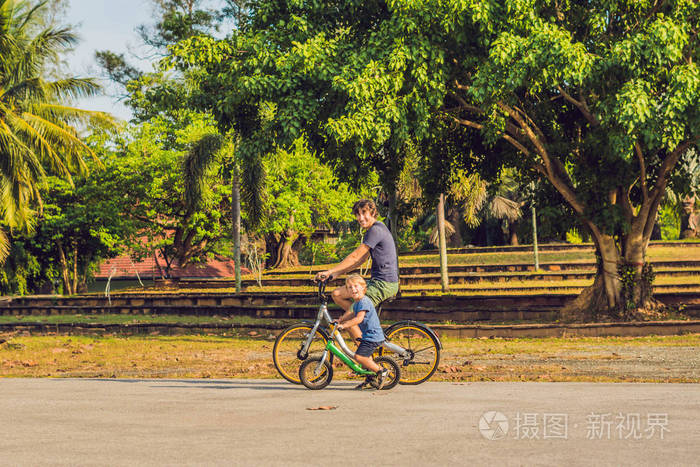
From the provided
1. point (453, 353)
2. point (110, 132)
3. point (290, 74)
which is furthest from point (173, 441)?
point (110, 132)

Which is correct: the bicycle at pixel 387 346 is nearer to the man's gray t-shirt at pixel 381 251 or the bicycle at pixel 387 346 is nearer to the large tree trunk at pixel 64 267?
the man's gray t-shirt at pixel 381 251

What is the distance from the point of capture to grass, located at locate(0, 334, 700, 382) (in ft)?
31.2

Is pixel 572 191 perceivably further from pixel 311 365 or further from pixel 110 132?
pixel 110 132

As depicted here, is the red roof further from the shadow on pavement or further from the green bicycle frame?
the green bicycle frame

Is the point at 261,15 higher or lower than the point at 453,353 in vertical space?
higher

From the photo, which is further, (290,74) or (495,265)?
(495,265)

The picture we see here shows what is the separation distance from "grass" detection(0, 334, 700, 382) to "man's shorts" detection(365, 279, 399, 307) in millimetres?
1515

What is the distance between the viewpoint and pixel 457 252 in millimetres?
36156

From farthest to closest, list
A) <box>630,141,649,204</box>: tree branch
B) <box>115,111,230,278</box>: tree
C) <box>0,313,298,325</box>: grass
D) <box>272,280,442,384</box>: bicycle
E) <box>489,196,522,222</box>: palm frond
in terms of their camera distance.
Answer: <box>489,196,522,222</box>: palm frond < <box>115,111,230,278</box>: tree < <box>0,313,298,325</box>: grass < <box>630,141,649,204</box>: tree branch < <box>272,280,442,384</box>: bicycle

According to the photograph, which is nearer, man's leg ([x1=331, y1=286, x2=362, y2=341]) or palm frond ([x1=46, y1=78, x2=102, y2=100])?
man's leg ([x1=331, y1=286, x2=362, y2=341])

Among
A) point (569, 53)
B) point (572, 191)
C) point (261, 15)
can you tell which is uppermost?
point (261, 15)

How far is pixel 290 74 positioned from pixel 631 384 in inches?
333

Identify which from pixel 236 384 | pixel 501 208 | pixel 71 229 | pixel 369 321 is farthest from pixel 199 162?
pixel 369 321

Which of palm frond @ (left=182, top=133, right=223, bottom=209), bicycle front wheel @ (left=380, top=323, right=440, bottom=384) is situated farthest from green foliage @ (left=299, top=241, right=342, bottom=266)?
bicycle front wheel @ (left=380, top=323, right=440, bottom=384)
